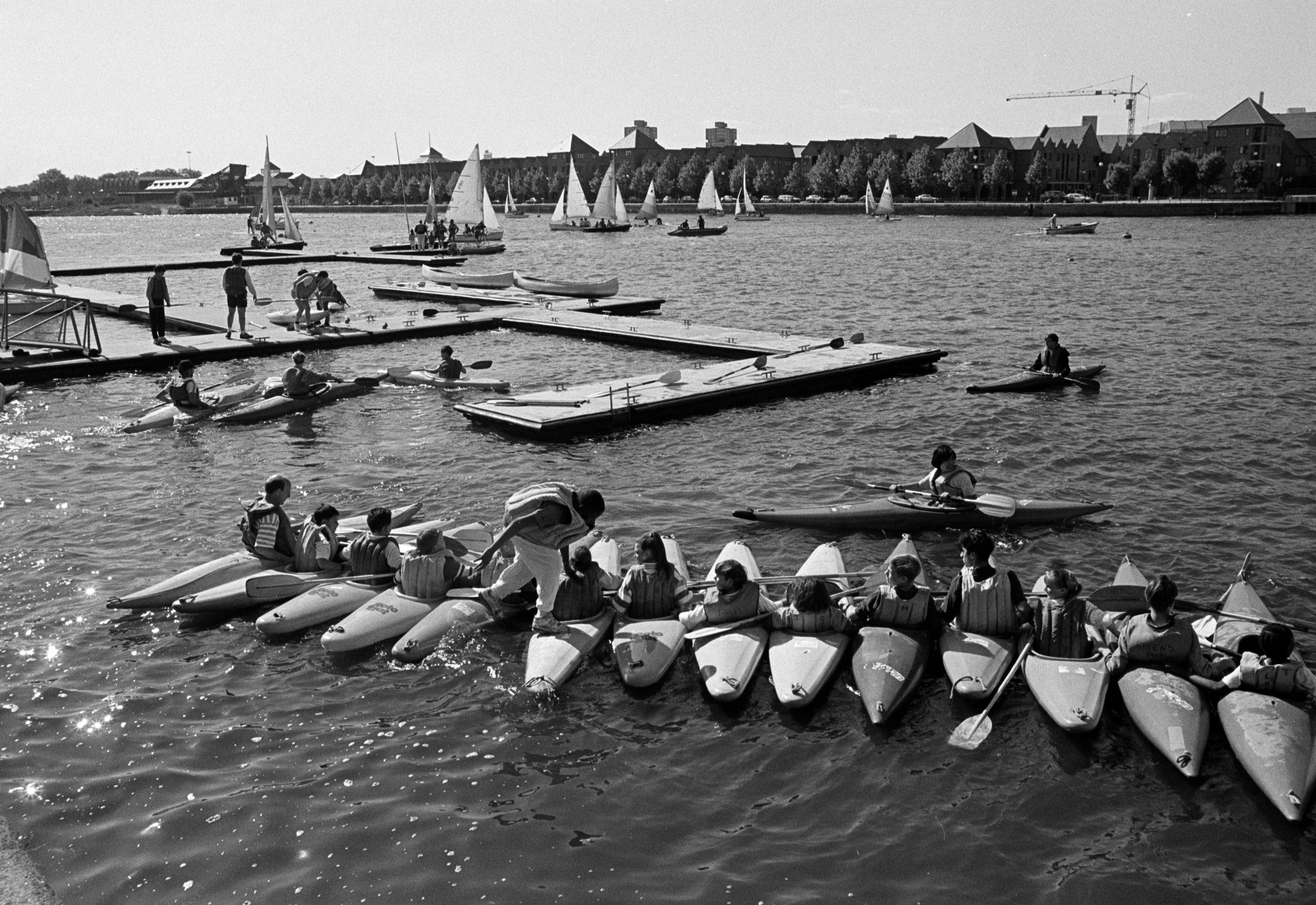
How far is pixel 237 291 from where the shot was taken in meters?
31.3

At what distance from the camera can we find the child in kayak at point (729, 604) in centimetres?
1227

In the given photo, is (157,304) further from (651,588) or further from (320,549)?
(651,588)

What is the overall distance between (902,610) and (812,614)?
1067 millimetres

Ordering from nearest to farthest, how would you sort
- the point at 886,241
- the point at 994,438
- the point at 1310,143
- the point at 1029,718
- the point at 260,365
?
the point at 1029,718
the point at 994,438
the point at 260,365
the point at 886,241
the point at 1310,143

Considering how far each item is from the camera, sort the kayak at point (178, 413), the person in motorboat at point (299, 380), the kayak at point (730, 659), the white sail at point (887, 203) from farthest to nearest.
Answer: the white sail at point (887, 203) → the person in motorboat at point (299, 380) → the kayak at point (178, 413) → the kayak at point (730, 659)

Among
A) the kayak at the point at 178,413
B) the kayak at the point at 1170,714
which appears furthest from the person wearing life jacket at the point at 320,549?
the kayak at the point at 178,413

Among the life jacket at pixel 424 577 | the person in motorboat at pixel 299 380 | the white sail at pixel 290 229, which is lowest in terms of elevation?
the life jacket at pixel 424 577

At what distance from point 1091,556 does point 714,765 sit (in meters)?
8.64

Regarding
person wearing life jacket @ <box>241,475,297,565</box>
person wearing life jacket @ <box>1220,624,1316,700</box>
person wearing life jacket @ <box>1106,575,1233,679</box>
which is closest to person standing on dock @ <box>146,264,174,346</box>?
person wearing life jacket @ <box>241,475,297,565</box>

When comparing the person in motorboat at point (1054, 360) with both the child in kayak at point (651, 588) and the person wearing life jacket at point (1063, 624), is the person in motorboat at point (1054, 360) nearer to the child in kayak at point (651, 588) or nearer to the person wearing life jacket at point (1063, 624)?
the person wearing life jacket at point (1063, 624)

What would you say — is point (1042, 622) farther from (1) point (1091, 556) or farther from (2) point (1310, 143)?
(2) point (1310, 143)

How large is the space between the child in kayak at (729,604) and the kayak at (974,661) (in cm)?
219

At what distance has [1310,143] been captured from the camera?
169 metres

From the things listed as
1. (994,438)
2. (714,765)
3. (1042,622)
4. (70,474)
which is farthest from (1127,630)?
(70,474)
